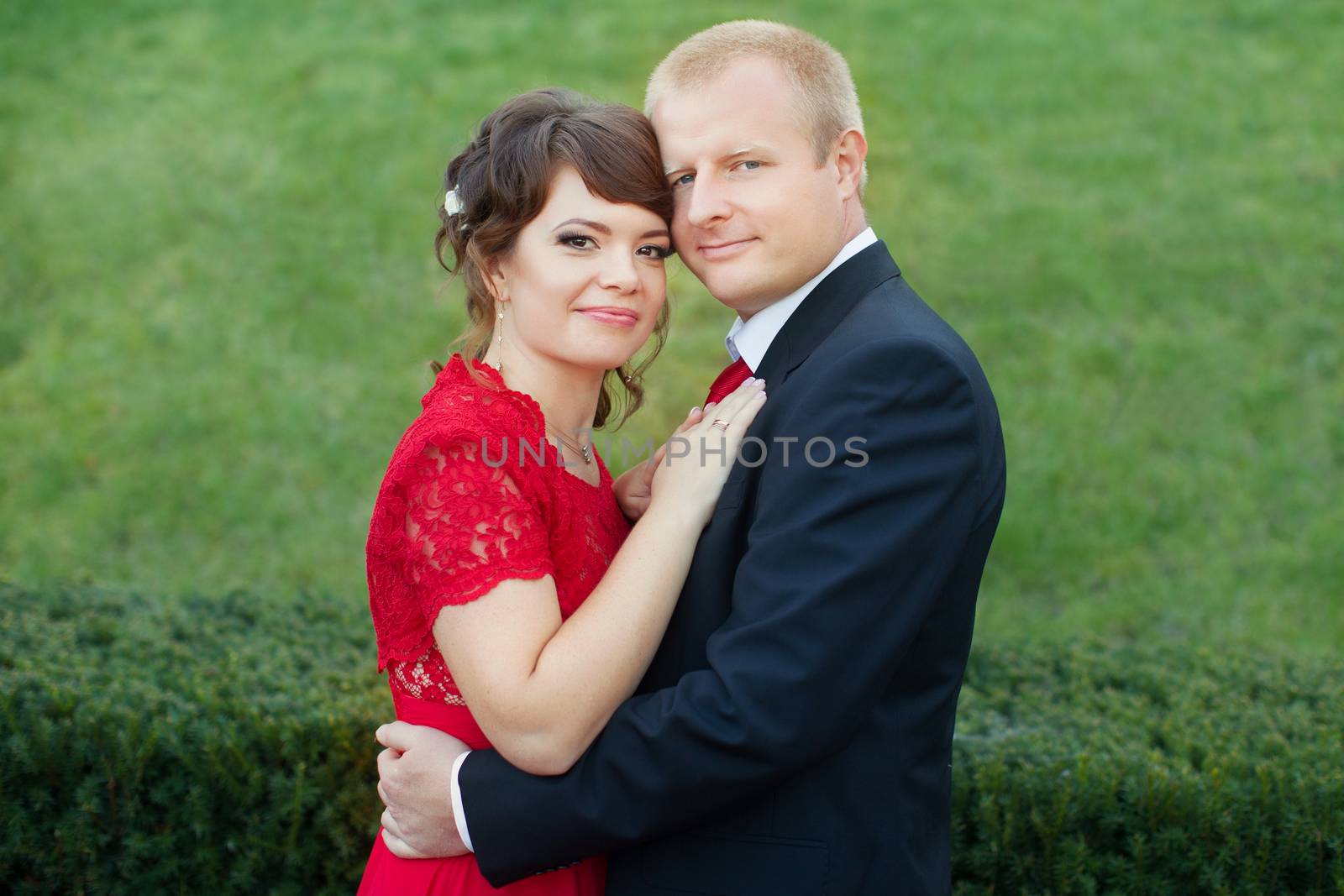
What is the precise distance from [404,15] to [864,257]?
32.3 feet

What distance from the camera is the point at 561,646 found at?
2350 mm

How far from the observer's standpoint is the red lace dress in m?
2.43

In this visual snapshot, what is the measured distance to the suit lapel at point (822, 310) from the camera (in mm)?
2615

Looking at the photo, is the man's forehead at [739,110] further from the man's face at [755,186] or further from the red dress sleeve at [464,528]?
the red dress sleeve at [464,528]

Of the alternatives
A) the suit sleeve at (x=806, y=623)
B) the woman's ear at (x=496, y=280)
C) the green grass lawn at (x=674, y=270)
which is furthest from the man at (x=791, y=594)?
the green grass lawn at (x=674, y=270)

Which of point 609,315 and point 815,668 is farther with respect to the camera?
point 609,315

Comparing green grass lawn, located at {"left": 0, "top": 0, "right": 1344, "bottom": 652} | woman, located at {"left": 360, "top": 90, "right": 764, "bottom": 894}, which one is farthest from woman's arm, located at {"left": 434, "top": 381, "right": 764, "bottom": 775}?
green grass lawn, located at {"left": 0, "top": 0, "right": 1344, "bottom": 652}

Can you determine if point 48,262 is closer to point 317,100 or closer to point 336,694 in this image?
point 317,100

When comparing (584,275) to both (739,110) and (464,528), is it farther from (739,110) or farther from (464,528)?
(464,528)

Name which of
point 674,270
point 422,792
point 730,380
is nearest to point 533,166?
point 730,380

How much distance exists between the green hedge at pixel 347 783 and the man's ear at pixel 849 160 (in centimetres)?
169

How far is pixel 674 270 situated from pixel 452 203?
5142 millimetres

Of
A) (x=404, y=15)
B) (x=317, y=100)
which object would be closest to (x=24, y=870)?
(x=317, y=100)

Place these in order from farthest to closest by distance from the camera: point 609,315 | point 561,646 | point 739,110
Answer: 1. point 609,315
2. point 739,110
3. point 561,646
